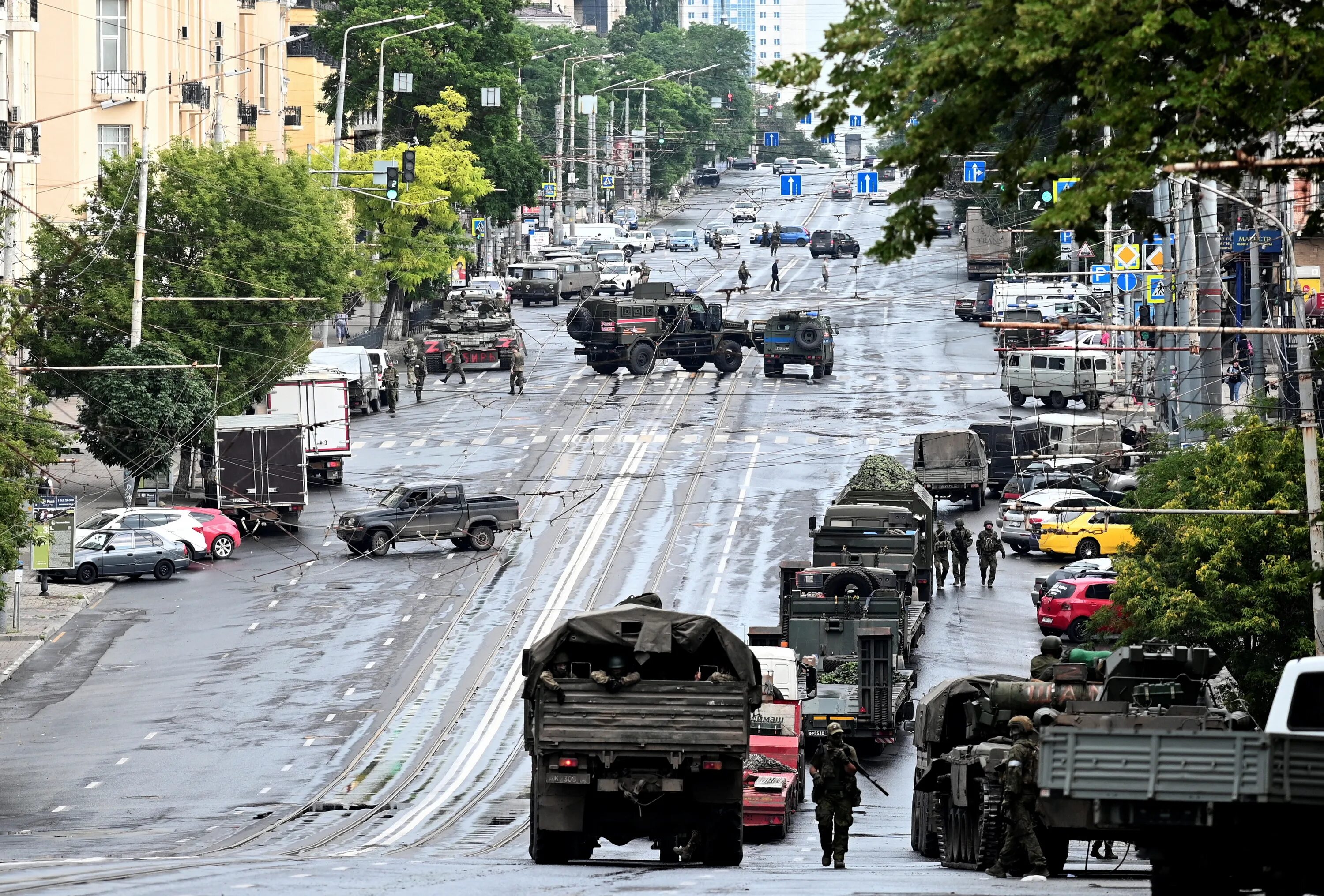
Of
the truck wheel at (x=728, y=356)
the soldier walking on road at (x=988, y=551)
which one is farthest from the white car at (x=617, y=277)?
the soldier walking on road at (x=988, y=551)

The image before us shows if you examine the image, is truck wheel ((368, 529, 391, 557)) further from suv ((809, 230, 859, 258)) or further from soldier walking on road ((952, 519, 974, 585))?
suv ((809, 230, 859, 258))

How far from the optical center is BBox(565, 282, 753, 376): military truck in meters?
68.5

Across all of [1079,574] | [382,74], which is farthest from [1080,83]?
[382,74]

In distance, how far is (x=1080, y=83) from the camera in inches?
529

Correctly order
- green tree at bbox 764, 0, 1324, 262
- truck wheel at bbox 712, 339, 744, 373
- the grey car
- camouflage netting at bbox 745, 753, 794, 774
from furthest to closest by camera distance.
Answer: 1. truck wheel at bbox 712, 339, 744, 373
2. the grey car
3. camouflage netting at bbox 745, 753, 794, 774
4. green tree at bbox 764, 0, 1324, 262

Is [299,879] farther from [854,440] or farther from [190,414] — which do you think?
[854,440]

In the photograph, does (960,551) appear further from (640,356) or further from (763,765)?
(640,356)

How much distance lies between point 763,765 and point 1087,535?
22.5m

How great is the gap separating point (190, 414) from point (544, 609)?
12.9 meters

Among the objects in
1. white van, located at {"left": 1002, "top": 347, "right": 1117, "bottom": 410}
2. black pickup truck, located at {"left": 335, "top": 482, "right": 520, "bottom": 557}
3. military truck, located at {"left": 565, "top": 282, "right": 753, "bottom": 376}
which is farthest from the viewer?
military truck, located at {"left": 565, "top": 282, "right": 753, "bottom": 376}

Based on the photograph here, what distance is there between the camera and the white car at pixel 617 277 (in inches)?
3561

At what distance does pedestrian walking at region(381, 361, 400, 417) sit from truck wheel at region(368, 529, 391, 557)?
17583 millimetres

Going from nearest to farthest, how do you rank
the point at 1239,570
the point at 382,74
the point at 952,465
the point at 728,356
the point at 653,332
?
1. the point at 1239,570
2. the point at 952,465
3. the point at 653,332
4. the point at 728,356
5. the point at 382,74

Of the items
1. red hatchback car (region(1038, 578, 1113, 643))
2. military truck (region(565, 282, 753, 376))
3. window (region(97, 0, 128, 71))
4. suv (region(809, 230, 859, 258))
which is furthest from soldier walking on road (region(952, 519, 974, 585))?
suv (region(809, 230, 859, 258))
